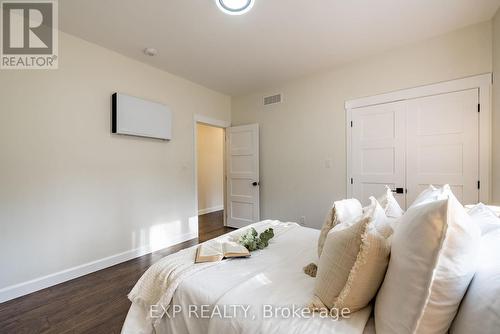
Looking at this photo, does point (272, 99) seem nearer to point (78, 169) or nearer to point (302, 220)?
point (302, 220)

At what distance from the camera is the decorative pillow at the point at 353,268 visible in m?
0.86

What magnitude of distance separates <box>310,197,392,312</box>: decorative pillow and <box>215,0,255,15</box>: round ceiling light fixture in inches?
78.5

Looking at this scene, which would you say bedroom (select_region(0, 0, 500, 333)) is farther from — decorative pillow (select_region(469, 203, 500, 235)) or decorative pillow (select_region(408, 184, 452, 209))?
decorative pillow (select_region(469, 203, 500, 235))

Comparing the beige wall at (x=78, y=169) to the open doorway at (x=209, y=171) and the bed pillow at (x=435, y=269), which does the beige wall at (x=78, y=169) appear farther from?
the bed pillow at (x=435, y=269)

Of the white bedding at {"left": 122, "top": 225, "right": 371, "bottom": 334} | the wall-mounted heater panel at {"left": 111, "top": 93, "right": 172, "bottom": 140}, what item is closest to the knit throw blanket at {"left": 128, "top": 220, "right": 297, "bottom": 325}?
the white bedding at {"left": 122, "top": 225, "right": 371, "bottom": 334}

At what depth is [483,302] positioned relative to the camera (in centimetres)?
64

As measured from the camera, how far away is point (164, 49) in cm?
280

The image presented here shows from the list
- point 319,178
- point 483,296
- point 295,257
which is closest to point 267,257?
point 295,257

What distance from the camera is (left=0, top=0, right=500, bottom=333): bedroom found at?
2.06 meters

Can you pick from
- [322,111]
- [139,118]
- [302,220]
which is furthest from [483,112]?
[139,118]

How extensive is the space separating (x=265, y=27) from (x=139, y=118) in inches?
78.0

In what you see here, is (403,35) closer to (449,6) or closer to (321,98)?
(449,6)

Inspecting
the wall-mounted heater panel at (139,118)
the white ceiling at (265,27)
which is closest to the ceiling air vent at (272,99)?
the white ceiling at (265,27)

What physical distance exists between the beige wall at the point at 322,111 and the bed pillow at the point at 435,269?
2620mm
